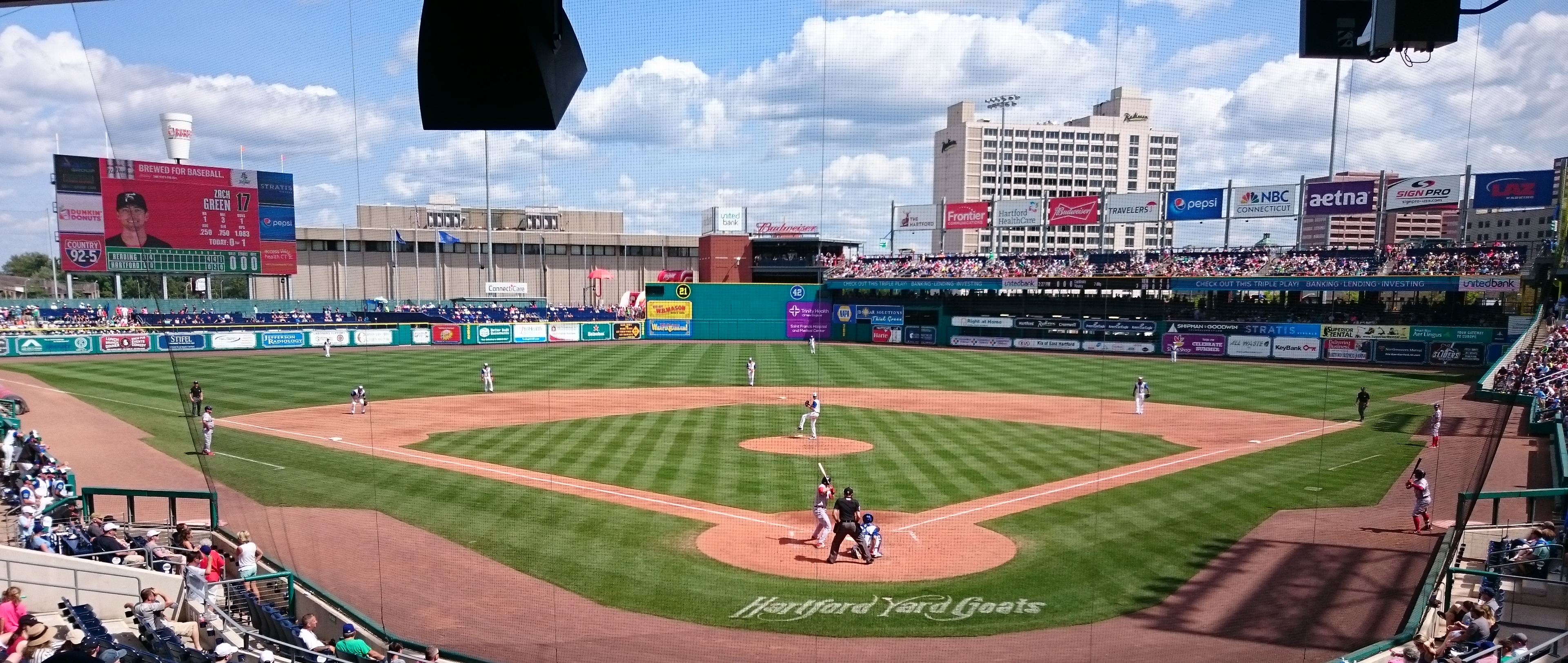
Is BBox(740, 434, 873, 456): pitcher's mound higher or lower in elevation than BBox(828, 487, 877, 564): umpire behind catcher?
lower

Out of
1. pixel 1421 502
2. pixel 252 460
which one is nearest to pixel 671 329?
pixel 252 460

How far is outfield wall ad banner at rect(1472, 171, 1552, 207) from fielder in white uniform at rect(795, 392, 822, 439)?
2631 cm

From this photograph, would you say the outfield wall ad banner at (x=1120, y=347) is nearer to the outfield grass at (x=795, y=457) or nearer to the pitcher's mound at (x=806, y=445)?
the outfield grass at (x=795, y=457)

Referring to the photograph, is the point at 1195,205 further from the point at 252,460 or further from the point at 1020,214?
the point at 252,460

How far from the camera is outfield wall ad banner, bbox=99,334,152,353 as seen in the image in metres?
39.2

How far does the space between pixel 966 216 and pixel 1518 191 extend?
26.6 m

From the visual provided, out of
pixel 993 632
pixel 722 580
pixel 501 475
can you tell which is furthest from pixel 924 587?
pixel 501 475

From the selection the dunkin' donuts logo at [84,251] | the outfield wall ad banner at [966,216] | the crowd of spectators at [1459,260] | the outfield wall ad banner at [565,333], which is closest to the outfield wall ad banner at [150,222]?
the dunkin' donuts logo at [84,251]

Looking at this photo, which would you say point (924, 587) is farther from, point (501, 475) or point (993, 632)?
point (501, 475)

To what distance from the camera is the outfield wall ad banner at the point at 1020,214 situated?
51.4m

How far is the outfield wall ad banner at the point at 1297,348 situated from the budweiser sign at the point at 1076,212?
12507 mm

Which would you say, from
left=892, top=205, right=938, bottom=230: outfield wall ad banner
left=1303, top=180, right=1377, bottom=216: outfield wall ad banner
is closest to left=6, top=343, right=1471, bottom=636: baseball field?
left=1303, top=180, right=1377, bottom=216: outfield wall ad banner

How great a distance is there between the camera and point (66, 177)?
37.8 meters

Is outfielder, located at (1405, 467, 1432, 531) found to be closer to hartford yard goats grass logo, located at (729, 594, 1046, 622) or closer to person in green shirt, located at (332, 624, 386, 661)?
hartford yard goats grass logo, located at (729, 594, 1046, 622)
